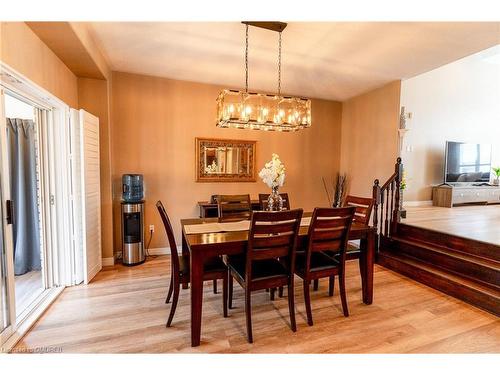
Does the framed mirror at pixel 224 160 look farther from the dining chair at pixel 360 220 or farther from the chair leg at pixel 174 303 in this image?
the chair leg at pixel 174 303

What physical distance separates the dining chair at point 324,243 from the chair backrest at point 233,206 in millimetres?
954

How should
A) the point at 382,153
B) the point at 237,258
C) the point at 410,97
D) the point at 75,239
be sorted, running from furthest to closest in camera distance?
the point at 410,97
the point at 382,153
the point at 75,239
the point at 237,258

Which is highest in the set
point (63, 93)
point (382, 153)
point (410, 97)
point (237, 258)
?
point (410, 97)

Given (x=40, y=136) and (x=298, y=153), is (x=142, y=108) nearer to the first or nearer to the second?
(x=40, y=136)

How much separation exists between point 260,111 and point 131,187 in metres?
2.12

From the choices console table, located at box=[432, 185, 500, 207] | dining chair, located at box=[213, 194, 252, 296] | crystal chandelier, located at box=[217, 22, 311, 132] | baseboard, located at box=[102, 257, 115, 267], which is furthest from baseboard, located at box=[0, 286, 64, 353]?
console table, located at box=[432, 185, 500, 207]

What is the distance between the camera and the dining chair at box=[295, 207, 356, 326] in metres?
2.20

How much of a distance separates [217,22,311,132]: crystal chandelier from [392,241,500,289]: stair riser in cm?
225

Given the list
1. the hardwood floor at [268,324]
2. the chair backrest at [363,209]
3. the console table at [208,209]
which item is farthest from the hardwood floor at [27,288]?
the chair backrest at [363,209]

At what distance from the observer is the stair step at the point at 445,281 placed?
248 centimetres

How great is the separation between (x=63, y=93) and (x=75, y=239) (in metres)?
1.63

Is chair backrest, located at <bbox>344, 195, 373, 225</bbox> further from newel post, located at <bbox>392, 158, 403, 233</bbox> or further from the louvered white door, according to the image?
the louvered white door
